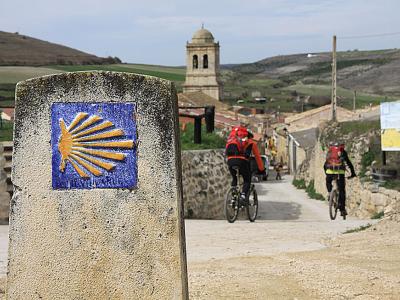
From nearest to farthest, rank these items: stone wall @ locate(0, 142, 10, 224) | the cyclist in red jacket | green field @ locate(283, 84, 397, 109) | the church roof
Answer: the cyclist in red jacket
stone wall @ locate(0, 142, 10, 224)
the church roof
green field @ locate(283, 84, 397, 109)

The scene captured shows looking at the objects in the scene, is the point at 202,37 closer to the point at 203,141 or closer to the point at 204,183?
the point at 203,141

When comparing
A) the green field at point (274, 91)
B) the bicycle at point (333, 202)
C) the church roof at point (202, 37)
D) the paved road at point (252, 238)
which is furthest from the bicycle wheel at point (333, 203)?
the church roof at point (202, 37)

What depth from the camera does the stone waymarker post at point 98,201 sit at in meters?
4.56

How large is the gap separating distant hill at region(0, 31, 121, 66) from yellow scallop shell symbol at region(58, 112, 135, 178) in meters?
37.4

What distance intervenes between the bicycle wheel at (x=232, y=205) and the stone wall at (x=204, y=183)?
2430mm

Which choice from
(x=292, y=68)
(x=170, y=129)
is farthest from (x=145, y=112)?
(x=292, y=68)

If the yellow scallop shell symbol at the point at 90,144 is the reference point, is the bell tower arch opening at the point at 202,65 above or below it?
above

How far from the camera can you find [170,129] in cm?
457

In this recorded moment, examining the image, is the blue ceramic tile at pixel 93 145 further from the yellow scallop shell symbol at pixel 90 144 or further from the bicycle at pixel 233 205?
the bicycle at pixel 233 205

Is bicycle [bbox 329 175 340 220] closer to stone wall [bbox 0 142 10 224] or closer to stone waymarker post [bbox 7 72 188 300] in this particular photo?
stone wall [bbox 0 142 10 224]

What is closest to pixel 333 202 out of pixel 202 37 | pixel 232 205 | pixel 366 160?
pixel 232 205

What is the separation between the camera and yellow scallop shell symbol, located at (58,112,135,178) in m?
4.63

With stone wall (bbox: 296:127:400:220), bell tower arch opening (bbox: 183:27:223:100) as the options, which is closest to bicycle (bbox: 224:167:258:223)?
stone wall (bbox: 296:127:400:220)

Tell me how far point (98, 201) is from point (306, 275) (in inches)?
108
